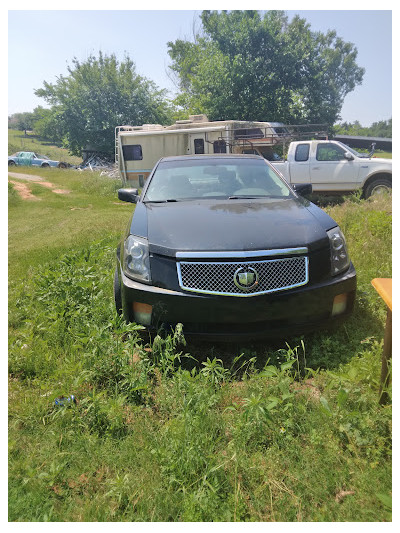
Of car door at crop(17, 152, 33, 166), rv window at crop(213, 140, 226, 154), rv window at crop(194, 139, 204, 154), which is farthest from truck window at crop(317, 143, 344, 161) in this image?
car door at crop(17, 152, 33, 166)

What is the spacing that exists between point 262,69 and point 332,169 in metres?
16.1

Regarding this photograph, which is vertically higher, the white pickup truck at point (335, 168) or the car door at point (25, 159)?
the car door at point (25, 159)

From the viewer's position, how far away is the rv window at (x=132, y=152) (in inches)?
727

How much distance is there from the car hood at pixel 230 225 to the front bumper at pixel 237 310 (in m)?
0.32

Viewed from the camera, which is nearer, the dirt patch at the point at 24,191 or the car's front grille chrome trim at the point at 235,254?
the car's front grille chrome trim at the point at 235,254

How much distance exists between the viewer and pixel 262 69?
82.5ft

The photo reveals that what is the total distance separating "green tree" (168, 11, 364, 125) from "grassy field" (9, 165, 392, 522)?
78.8ft

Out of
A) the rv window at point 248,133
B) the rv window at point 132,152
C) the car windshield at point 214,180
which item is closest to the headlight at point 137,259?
the car windshield at point 214,180

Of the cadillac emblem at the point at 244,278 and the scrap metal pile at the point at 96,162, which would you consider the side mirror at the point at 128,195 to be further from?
the scrap metal pile at the point at 96,162

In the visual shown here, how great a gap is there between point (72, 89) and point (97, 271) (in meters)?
33.1

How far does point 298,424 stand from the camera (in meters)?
2.42

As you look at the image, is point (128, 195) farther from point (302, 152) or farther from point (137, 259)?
point (302, 152)

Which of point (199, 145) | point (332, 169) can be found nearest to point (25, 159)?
point (199, 145)

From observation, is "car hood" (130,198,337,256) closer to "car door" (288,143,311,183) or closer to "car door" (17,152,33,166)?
"car door" (288,143,311,183)
